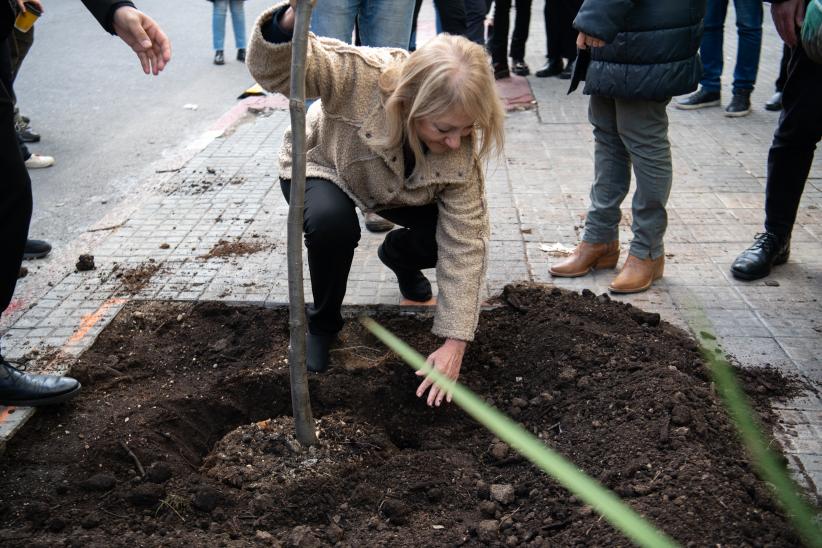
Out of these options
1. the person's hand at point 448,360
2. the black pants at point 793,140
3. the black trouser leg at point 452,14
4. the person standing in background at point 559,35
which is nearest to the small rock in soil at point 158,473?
the person's hand at point 448,360

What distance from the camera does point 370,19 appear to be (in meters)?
4.71

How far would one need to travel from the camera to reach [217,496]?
256 cm

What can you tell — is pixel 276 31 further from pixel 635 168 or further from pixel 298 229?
pixel 635 168

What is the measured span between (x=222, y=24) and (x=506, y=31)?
3818 millimetres

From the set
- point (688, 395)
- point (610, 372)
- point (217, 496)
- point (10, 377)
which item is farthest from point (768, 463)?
point (10, 377)

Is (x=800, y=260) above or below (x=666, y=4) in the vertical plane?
below

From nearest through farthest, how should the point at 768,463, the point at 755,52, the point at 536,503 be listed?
the point at 536,503 → the point at 768,463 → the point at 755,52

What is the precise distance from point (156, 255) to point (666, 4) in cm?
300

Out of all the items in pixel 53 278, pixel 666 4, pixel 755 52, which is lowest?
pixel 53 278

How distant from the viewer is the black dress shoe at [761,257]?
4133mm

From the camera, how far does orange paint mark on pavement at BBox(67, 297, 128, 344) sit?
3.64 m

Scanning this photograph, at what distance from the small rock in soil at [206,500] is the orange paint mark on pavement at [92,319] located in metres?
1.39

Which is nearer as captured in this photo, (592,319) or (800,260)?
(592,319)

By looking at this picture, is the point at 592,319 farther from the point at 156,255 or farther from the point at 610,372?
the point at 156,255
